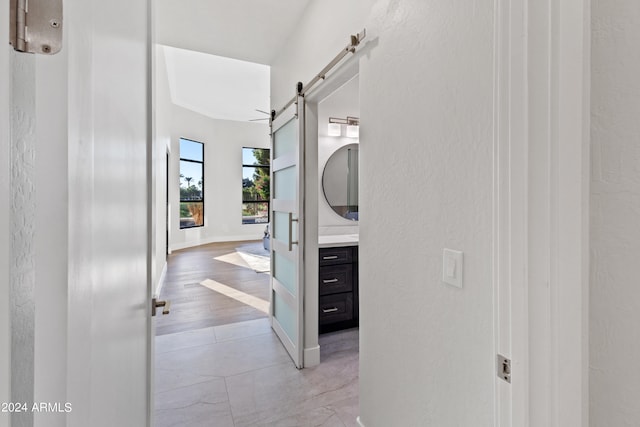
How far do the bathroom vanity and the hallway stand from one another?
14 centimetres

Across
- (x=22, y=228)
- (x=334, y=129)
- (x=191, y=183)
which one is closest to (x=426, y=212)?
(x=22, y=228)

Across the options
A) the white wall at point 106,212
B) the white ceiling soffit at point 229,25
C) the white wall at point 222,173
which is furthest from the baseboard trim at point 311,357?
the white wall at point 222,173

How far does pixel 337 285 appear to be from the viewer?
2988mm

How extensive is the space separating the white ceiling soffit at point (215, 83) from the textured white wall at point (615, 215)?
179 inches

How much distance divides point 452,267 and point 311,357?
1.77 meters

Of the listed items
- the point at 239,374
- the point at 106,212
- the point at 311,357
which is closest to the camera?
the point at 106,212

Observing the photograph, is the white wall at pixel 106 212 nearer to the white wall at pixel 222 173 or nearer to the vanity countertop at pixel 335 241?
the vanity countertop at pixel 335 241

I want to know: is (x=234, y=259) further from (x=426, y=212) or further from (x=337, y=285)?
(x=426, y=212)

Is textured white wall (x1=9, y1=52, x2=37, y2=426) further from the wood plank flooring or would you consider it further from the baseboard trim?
→ the wood plank flooring

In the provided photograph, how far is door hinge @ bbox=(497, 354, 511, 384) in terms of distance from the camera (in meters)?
0.74

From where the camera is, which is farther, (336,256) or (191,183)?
(191,183)

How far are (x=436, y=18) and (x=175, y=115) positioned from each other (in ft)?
24.3

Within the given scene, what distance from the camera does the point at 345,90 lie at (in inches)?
137

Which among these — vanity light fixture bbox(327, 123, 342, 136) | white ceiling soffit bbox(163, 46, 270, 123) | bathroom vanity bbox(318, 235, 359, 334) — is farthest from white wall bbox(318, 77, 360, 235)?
white ceiling soffit bbox(163, 46, 270, 123)
